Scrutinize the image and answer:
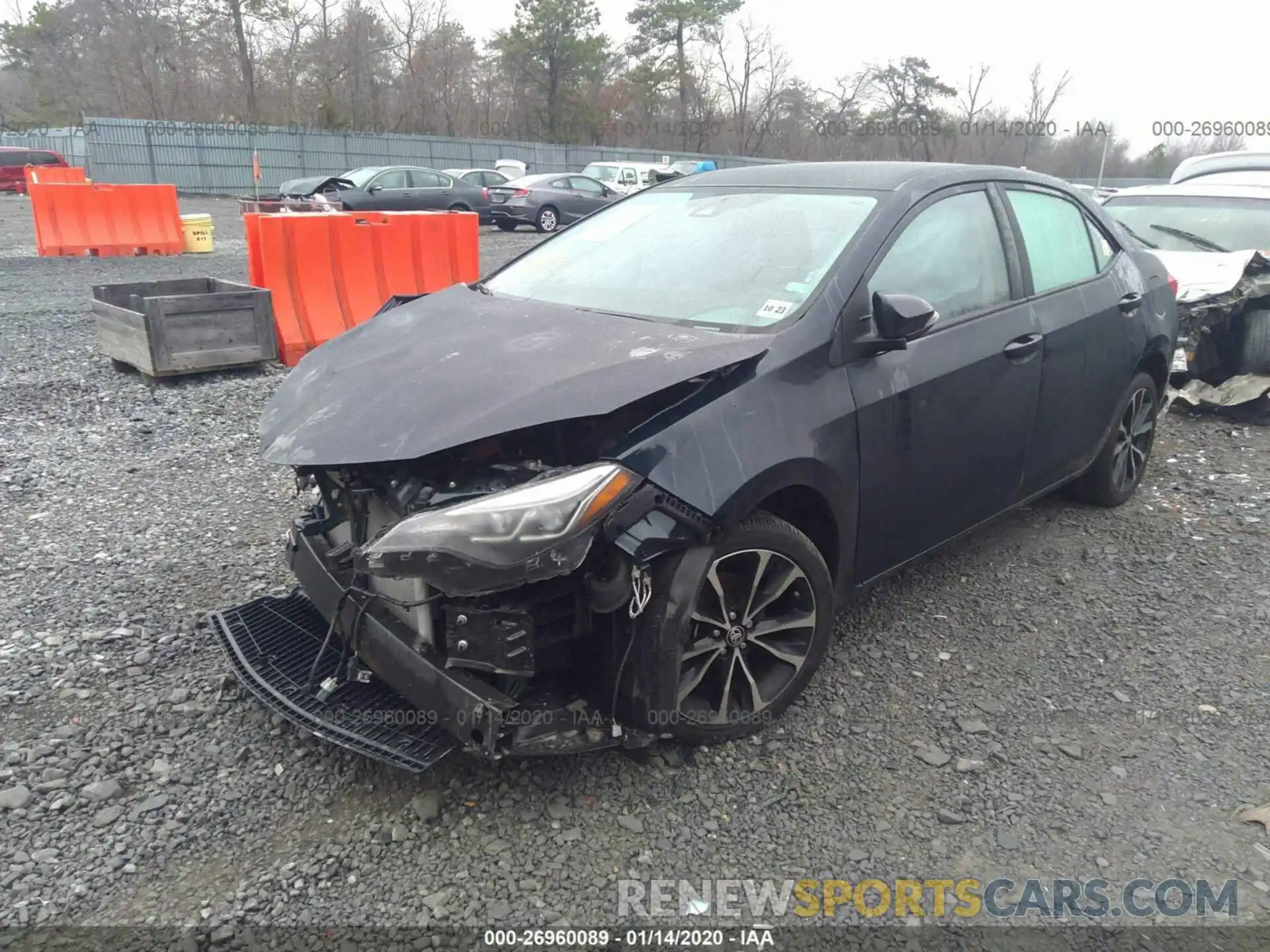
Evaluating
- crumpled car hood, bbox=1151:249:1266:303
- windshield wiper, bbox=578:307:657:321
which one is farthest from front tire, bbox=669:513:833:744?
crumpled car hood, bbox=1151:249:1266:303

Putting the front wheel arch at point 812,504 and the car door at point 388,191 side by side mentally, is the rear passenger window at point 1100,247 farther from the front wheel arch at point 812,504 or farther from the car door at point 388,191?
the car door at point 388,191

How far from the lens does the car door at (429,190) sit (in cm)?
2133

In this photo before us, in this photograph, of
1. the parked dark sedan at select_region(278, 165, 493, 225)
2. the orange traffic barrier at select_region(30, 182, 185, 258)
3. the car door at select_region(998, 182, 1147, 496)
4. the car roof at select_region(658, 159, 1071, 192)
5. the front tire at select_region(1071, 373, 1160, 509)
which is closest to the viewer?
the car roof at select_region(658, 159, 1071, 192)

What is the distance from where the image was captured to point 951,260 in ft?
11.4

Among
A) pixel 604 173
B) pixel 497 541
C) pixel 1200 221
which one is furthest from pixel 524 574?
pixel 604 173

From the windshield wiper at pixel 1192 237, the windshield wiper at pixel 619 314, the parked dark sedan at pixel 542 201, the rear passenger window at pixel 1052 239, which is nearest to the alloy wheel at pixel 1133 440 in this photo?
the rear passenger window at pixel 1052 239

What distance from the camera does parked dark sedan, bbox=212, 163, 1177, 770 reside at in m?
2.41

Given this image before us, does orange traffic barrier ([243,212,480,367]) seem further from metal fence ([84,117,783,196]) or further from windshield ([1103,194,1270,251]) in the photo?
metal fence ([84,117,783,196])

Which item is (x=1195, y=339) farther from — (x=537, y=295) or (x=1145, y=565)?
(x=537, y=295)

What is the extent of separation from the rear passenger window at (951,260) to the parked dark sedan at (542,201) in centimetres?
1842

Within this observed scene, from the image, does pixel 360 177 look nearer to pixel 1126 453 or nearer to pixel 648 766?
pixel 1126 453

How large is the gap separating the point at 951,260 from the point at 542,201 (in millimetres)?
19315

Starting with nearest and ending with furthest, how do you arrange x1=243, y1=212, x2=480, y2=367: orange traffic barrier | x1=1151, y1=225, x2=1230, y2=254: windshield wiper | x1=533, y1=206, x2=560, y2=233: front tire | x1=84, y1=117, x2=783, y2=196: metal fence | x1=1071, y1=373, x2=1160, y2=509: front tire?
x1=1071, y1=373, x2=1160, y2=509: front tire, x1=243, y1=212, x2=480, y2=367: orange traffic barrier, x1=1151, y1=225, x2=1230, y2=254: windshield wiper, x1=533, y1=206, x2=560, y2=233: front tire, x1=84, y1=117, x2=783, y2=196: metal fence

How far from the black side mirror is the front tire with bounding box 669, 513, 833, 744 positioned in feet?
2.36
